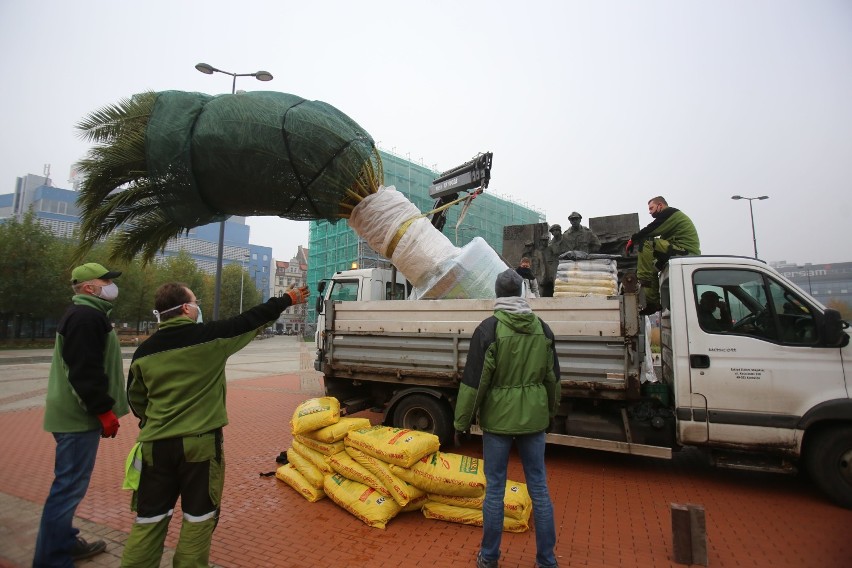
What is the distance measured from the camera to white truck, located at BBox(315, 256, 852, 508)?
3.96 metres

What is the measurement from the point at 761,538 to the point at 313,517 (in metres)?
3.65

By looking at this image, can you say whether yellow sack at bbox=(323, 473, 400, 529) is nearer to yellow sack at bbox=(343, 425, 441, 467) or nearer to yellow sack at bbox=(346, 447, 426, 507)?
yellow sack at bbox=(346, 447, 426, 507)

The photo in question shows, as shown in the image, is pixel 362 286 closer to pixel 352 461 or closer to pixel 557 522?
pixel 352 461

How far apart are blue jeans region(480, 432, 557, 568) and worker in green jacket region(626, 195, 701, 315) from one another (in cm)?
291

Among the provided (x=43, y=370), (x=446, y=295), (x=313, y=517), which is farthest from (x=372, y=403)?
(x=43, y=370)

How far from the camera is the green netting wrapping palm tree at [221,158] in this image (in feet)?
12.7

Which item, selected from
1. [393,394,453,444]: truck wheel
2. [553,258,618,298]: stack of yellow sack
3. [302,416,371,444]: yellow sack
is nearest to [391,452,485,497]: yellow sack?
[302,416,371,444]: yellow sack

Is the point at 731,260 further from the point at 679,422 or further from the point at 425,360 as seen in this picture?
the point at 425,360

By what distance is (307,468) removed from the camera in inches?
173

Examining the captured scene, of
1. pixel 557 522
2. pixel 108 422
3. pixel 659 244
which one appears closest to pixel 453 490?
pixel 557 522

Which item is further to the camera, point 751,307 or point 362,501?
point 751,307

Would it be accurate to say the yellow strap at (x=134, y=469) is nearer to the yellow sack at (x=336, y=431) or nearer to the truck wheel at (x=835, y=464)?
the yellow sack at (x=336, y=431)

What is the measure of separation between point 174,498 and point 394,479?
1.79 m

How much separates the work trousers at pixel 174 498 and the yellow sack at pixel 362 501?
1457 millimetres
